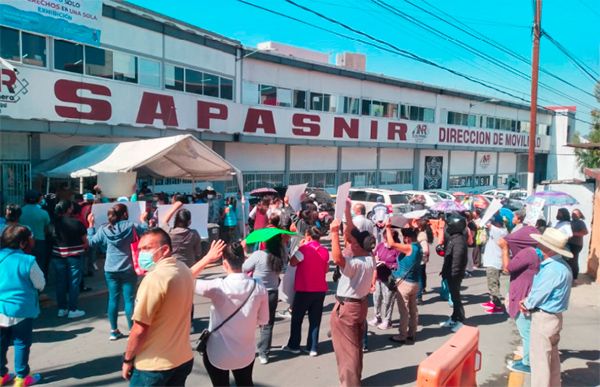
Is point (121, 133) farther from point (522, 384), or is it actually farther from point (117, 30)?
point (522, 384)

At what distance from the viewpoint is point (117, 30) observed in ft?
47.0

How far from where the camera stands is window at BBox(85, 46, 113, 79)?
534 inches

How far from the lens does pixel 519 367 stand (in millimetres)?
5426

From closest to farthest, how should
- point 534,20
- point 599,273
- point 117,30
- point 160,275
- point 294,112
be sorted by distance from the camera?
point 160,275 → point 599,273 → point 117,30 → point 534,20 → point 294,112

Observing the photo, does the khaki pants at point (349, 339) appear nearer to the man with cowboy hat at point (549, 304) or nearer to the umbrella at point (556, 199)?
the man with cowboy hat at point (549, 304)

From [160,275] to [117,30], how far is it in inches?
535

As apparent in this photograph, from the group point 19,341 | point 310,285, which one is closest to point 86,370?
point 19,341

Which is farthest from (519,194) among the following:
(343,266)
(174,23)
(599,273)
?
(343,266)

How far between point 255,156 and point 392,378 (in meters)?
17.0

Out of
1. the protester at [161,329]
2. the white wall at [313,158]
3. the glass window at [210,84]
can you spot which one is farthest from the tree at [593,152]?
the protester at [161,329]

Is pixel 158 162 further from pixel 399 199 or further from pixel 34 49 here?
pixel 399 199

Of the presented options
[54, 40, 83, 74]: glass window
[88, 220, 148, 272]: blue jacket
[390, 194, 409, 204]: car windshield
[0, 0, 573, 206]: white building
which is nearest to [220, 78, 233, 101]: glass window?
[0, 0, 573, 206]: white building

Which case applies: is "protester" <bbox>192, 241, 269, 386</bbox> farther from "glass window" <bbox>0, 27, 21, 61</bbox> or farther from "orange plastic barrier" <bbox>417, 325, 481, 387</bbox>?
"glass window" <bbox>0, 27, 21, 61</bbox>

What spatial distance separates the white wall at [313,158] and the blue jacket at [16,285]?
19.2 metres
